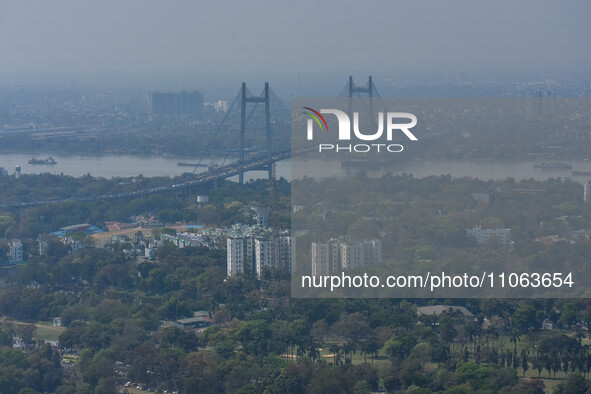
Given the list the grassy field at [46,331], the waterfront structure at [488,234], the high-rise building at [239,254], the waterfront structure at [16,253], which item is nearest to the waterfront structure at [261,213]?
the high-rise building at [239,254]

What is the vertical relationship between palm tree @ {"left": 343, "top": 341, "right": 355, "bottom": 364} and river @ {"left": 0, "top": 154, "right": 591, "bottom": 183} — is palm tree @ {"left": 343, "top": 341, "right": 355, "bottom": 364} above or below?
below

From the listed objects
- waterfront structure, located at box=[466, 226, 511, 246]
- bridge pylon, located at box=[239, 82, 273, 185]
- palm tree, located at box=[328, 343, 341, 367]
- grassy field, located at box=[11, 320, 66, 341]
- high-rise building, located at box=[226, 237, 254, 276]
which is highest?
bridge pylon, located at box=[239, 82, 273, 185]

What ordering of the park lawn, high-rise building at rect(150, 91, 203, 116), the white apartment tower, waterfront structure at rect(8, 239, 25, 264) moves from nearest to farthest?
the park lawn < the white apartment tower < waterfront structure at rect(8, 239, 25, 264) < high-rise building at rect(150, 91, 203, 116)

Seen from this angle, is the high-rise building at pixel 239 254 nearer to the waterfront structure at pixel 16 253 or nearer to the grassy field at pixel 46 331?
the grassy field at pixel 46 331

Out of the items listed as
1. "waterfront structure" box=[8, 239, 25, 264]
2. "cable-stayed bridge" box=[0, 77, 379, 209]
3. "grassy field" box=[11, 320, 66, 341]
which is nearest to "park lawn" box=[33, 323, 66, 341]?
"grassy field" box=[11, 320, 66, 341]

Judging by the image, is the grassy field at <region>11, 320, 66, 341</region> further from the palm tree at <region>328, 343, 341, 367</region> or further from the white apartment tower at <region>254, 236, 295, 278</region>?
the palm tree at <region>328, 343, 341, 367</region>

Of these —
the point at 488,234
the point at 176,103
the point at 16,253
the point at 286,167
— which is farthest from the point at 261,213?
the point at 176,103
